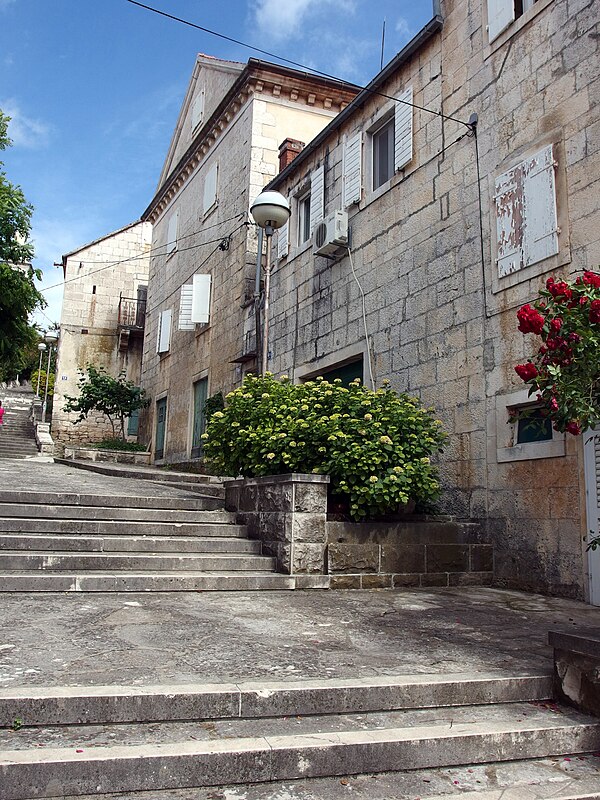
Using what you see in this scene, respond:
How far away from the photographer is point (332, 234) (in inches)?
373

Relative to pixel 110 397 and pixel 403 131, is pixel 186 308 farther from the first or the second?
pixel 403 131

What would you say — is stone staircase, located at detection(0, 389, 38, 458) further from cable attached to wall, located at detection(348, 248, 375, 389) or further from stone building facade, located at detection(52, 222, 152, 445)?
cable attached to wall, located at detection(348, 248, 375, 389)

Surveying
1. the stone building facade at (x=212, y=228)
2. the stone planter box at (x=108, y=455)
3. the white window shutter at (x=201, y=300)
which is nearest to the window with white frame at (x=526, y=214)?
the stone building facade at (x=212, y=228)

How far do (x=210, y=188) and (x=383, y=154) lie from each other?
23.8 ft

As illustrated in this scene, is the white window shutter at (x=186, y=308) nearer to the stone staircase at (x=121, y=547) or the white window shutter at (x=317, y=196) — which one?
the white window shutter at (x=317, y=196)

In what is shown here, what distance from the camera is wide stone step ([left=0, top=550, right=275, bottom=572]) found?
199 inches

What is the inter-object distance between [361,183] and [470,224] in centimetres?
271

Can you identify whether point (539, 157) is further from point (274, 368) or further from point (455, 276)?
point (274, 368)

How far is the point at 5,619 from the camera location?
12.8ft


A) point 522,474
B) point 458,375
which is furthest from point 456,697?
point 458,375

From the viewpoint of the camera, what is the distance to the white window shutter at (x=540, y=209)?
600 centimetres

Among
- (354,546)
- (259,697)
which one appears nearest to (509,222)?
(354,546)

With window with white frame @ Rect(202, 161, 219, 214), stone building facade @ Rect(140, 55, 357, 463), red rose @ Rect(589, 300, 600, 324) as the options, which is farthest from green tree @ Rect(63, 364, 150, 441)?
red rose @ Rect(589, 300, 600, 324)

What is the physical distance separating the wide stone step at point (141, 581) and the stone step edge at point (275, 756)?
2.77 m
